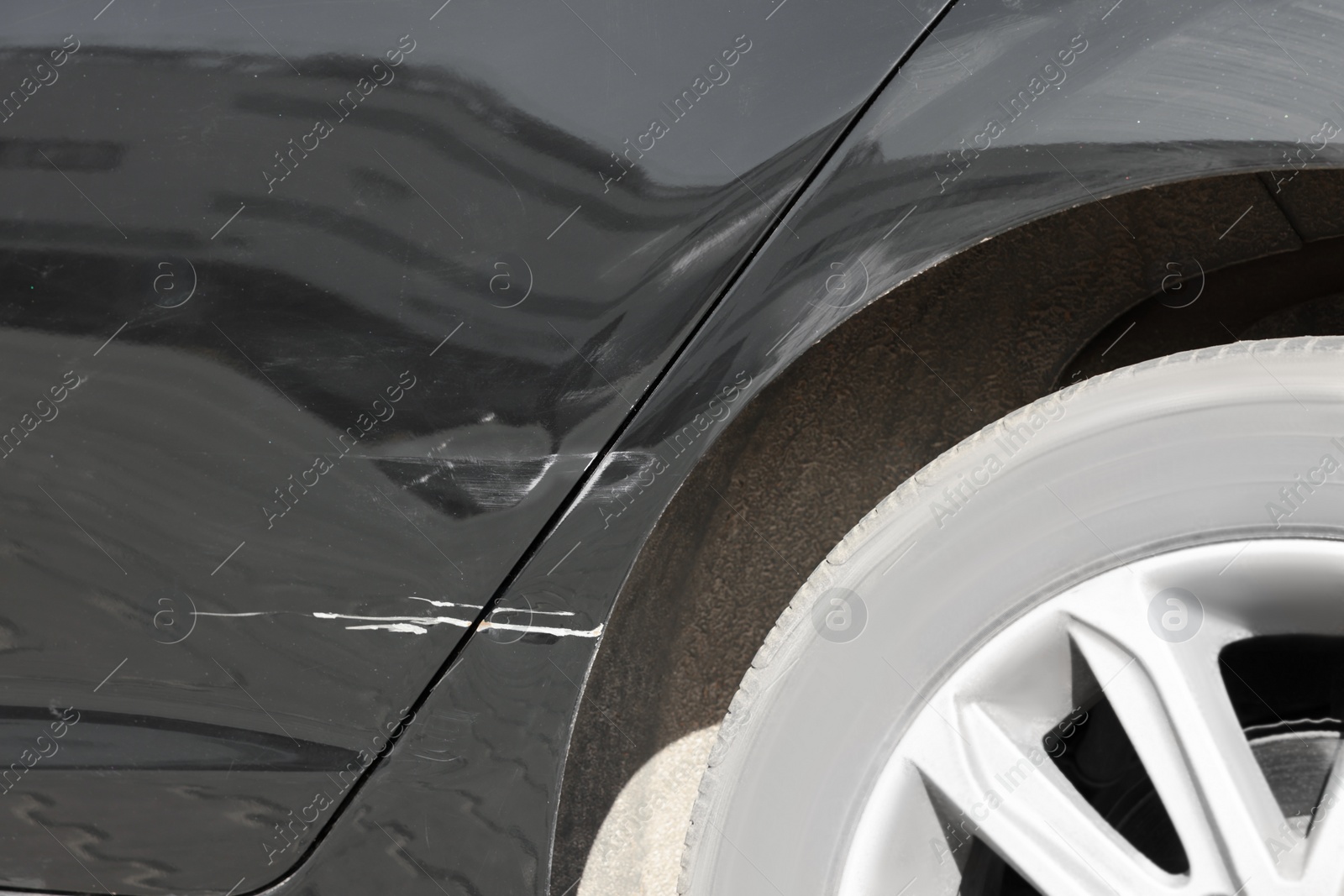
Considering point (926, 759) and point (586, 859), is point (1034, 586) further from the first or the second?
point (586, 859)

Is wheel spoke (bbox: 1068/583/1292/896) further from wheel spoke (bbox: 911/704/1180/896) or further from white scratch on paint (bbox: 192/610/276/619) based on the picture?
white scratch on paint (bbox: 192/610/276/619)

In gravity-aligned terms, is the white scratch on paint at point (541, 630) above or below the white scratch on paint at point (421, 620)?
below

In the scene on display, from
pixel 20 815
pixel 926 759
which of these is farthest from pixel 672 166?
pixel 20 815

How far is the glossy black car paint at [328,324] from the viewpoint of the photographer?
0.96m

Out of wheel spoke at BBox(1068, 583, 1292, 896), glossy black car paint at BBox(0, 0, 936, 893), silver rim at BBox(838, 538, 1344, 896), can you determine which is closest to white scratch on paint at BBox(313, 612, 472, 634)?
glossy black car paint at BBox(0, 0, 936, 893)

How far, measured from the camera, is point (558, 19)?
0.96 m

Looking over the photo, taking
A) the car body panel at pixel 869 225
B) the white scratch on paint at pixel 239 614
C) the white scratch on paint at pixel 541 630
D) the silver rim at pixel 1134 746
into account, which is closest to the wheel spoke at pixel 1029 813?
the silver rim at pixel 1134 746

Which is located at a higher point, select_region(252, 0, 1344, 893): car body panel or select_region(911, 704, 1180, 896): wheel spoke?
select_region(252, 0, 1344, 893): car body panel

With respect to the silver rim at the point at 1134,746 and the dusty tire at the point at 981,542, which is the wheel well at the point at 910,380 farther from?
the silver rim at the point at 1134,746

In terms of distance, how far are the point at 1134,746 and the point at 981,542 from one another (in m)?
0.28

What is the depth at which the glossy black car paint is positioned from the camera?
96 centimetres

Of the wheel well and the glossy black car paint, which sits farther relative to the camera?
the wheel well

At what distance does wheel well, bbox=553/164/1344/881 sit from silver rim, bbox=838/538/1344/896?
1.42 feet

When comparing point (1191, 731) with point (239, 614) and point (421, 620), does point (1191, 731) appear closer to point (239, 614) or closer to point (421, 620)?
point (421, 620)
